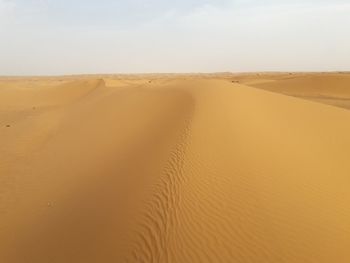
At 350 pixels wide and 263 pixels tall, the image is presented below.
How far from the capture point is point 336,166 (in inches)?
284

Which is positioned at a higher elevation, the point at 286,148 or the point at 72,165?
the point at 286,148

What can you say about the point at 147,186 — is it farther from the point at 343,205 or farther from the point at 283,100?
the point at 283,100

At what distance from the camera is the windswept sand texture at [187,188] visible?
4641 millimetres

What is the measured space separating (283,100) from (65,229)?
27.5ft

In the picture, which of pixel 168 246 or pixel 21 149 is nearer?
pixel 168 246

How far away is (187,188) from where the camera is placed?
18.5ft

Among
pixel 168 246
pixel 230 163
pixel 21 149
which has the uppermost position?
pixel 230 163

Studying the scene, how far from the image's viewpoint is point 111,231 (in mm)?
5070

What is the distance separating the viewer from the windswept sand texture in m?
4.64

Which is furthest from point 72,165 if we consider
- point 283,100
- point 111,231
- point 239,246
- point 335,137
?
point 283,100

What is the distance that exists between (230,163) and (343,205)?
176 centimetres

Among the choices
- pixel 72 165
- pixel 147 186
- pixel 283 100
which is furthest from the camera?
pixel 283 100

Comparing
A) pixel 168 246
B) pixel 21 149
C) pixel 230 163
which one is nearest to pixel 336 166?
pixel 230 163

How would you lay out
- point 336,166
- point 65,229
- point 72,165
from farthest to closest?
1. point 72,165
2. point 336,166
3. point 65,229
